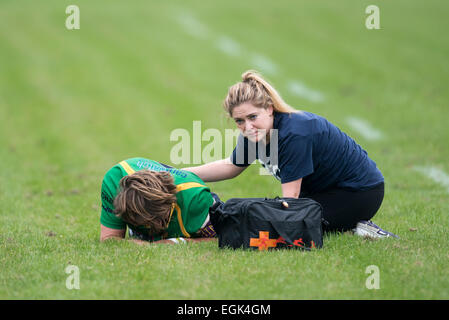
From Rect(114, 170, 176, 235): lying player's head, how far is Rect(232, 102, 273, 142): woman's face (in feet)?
2.82

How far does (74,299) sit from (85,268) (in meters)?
0.63

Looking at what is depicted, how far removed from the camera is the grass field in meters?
4.79

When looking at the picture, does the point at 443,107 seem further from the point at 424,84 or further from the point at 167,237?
the point at 167,237

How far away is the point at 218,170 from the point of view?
6469mm

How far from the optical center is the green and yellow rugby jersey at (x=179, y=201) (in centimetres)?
561

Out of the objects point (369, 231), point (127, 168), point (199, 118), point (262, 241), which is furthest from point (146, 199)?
point (199, 118)

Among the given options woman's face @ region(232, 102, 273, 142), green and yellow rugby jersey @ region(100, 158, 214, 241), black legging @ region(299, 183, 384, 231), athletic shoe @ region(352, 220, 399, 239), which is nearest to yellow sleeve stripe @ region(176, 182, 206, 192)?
green and yellow rugby jersey @ region(100, 158, 214, 241)

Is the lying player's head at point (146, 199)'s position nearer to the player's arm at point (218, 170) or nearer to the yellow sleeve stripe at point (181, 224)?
the yellow sleeve stripe at point (181, 224)

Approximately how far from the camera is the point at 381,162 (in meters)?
10.4

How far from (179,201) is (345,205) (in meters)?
1.67

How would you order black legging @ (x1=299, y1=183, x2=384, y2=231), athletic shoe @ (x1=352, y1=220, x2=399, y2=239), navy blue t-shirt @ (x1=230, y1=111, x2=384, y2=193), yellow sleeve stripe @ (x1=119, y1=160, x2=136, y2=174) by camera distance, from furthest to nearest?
black legging @ (x1=299, y1=183, x2=384, y2=231) < athletic shoe @ (x1=352, y1=220, x2=399, y2=239) < yellow sleeve stripe @ (x1=119, y1=160, x2=136, y2=174) < navy blue t-shirt @ (x1=230, y1=111, x2=384, y2=193)

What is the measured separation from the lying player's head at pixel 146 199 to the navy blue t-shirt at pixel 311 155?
1002 mm

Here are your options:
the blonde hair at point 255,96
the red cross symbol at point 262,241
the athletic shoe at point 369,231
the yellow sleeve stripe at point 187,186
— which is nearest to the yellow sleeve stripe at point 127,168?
the yellow sleeve stripe at point 187,186

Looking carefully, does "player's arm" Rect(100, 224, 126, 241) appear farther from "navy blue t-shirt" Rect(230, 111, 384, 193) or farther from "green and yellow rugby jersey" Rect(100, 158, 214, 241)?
"navy blue t-shirt" Rect(230, 111, 384, 193)
